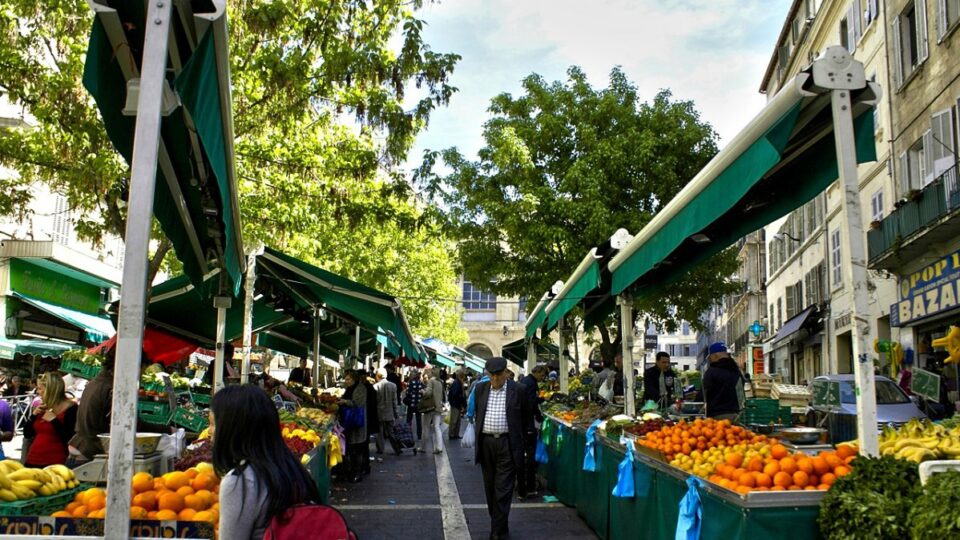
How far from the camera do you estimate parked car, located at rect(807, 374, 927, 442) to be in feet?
43.2

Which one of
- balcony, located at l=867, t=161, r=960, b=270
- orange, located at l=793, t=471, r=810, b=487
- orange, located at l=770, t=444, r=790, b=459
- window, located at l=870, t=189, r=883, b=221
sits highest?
window, located at l=870, t=189, r=883, b=221

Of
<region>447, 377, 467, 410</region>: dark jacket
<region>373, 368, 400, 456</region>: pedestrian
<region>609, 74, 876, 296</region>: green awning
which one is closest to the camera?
<region>609, 74, 876, 296</region>: green awning

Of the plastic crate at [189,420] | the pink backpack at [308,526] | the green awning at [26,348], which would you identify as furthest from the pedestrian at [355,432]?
the green awning at [26,348]

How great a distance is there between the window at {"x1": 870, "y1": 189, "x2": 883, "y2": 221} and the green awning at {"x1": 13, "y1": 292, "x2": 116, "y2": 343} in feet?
69.1

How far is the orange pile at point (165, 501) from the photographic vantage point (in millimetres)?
3793

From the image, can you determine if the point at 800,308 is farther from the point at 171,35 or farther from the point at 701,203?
the point at 171,35

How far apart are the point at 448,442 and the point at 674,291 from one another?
24.6ft

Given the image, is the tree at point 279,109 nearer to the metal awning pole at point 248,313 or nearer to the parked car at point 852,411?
the metal awning pole at point 248,313

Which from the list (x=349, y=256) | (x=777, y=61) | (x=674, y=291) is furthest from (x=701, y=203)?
(x=777, y=61)

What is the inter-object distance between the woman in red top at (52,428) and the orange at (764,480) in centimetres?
585

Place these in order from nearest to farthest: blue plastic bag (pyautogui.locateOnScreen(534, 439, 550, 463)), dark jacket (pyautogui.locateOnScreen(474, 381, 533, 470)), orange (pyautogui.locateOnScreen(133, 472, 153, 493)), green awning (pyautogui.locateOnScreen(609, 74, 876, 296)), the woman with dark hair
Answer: the woman with dark hair
orange (pyautogui.locateOnScreen(133, 472, 153, 493))
green awning (pyautogui.locateOnScreen(609, 74, 876, 296))
dark jacket (pyautogui.locateOnScreen(474, 381, 533, 470))
blue plastic bag (pyautogui.locateOnScreen(534, 439, 550, 463))

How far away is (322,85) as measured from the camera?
1206 centimetres

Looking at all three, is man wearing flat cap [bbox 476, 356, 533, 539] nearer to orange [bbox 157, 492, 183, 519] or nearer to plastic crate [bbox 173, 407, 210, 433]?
plastic crate [bbox 173, 407, 210, 433]

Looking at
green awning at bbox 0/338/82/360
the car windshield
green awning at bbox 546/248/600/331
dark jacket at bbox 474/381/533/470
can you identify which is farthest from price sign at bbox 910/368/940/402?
green awning at bbox 0/338/82/360
